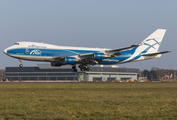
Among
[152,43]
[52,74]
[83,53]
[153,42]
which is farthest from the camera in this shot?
[52,74]

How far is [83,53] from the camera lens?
52906 mm

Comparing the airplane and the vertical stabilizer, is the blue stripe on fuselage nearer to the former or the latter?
the airplane

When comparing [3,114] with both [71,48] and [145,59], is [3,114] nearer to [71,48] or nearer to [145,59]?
[71,48]

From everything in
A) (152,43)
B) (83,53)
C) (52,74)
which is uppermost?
(152,43)

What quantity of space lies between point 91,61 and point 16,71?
302 ft

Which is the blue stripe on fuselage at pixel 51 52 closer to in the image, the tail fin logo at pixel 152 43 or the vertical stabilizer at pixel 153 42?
the vertical stabilizer at pixel 153 42

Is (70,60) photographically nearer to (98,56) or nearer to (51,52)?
(51,52)

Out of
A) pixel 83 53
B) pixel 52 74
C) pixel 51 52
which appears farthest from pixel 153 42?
pixel 52 74

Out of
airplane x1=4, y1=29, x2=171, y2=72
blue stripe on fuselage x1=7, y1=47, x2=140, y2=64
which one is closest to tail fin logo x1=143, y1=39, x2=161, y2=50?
airplane x1=4, y1=29, x2=171, y2=72

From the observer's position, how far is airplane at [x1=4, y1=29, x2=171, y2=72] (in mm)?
48750

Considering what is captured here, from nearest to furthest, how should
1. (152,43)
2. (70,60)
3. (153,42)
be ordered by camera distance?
1. (70,60)
2. (152,43)
3. (153,42)

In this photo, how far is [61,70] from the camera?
133125mm

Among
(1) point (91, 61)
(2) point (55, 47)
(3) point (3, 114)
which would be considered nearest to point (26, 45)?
(2) point (55, 47)

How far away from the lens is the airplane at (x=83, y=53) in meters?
48.8
